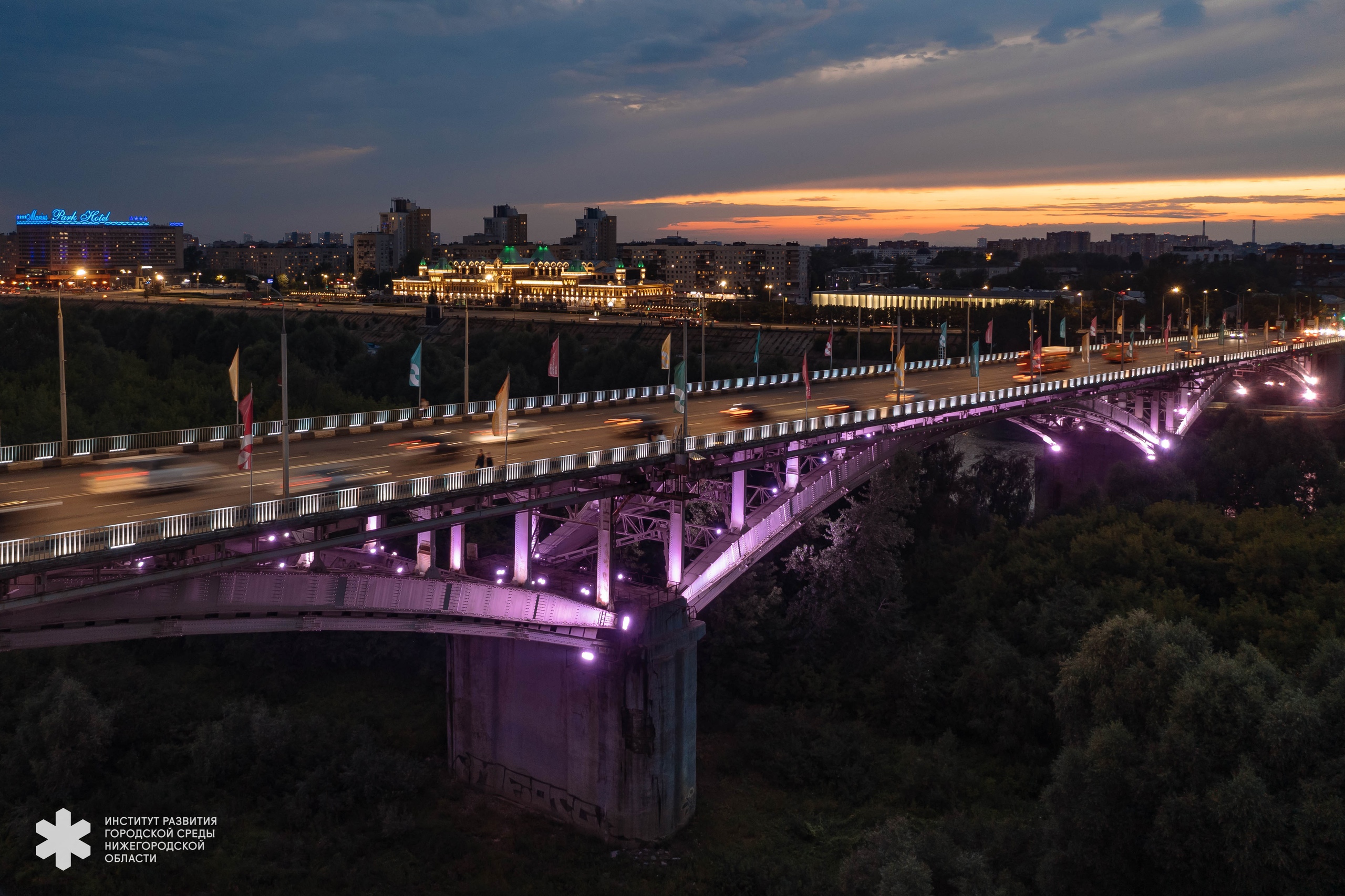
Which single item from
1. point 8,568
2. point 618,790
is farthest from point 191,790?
point 8,568

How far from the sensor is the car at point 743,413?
149 feet

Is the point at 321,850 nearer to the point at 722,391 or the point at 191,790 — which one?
the point at 191,790

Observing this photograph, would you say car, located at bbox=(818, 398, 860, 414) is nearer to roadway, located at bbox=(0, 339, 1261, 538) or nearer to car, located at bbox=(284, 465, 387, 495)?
roadway, located at bbox=(0, 339, 1261, 538)

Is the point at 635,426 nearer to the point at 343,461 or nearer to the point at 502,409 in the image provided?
the point at 343,461

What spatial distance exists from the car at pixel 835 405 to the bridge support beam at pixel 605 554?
17.9 metres

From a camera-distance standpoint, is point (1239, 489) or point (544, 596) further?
point (1239, 489)

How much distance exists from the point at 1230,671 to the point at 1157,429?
5063 centimetres

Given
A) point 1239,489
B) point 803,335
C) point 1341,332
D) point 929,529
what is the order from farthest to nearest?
1. point 1341,332
2. point 803,335
3. point 1239,489
4. point 929,529

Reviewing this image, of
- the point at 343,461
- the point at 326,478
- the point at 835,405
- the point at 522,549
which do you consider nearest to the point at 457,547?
the point at 522,549

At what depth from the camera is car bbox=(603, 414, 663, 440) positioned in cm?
3931

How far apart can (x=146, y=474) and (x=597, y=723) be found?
1390 centimetres

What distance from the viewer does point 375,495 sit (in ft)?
82.2

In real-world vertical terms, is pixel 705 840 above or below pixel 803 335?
below

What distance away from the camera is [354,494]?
2502 centimetres
